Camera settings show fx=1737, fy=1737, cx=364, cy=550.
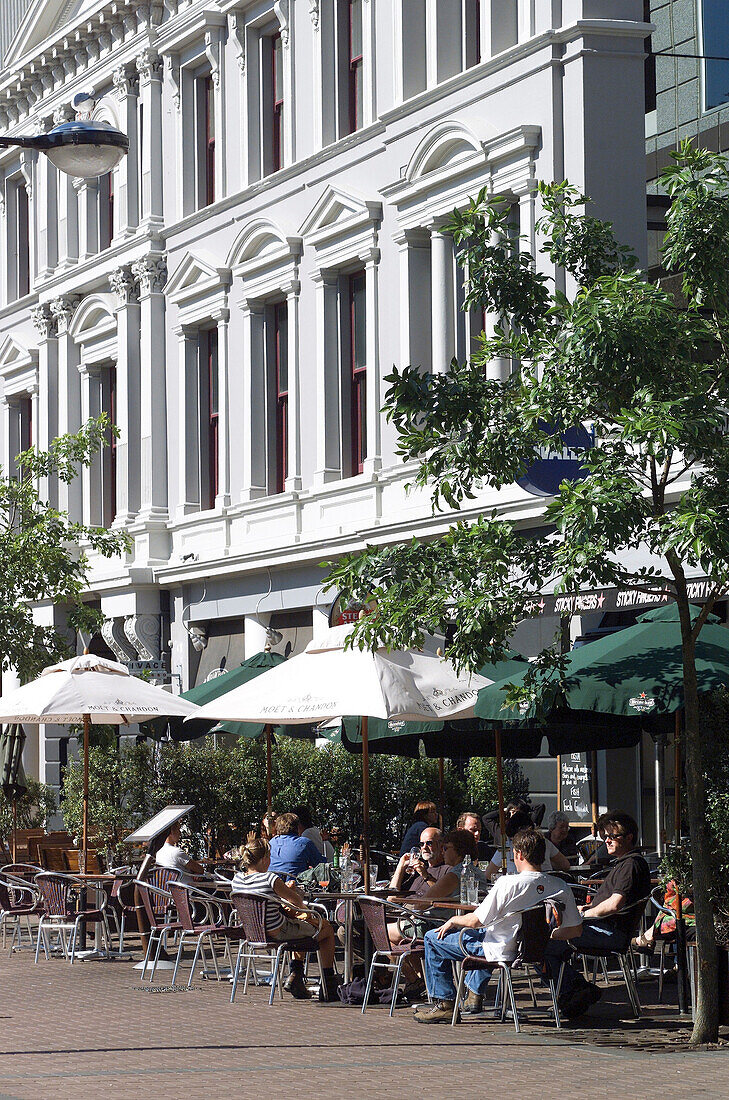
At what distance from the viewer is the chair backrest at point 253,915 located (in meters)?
13.8

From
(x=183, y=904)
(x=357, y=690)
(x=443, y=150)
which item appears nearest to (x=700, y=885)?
(x=357, y=690)

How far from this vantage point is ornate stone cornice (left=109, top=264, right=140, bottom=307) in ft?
106

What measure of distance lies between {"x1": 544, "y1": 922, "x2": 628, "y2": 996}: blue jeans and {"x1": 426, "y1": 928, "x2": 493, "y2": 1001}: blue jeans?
47 centimetres

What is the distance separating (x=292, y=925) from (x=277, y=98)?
18.6 meters

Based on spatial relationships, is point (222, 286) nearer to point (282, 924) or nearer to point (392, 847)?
point (392, 847)

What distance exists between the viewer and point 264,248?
2894 cm

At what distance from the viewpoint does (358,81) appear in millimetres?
27078

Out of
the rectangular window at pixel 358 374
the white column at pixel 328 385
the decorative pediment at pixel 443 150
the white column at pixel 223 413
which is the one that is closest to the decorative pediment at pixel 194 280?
the white column at pixel 223 413

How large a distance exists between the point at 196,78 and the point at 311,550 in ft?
32.3

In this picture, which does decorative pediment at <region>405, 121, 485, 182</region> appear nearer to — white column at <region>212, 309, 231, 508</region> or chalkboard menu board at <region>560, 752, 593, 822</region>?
white column at <region>212, 309, 231, 508</region>

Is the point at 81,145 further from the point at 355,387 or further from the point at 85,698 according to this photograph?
the point at 355,387

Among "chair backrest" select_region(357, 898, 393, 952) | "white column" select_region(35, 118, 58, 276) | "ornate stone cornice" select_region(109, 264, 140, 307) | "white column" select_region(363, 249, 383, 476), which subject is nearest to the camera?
"chair backrest" select_region(357, 898, 393, 952)

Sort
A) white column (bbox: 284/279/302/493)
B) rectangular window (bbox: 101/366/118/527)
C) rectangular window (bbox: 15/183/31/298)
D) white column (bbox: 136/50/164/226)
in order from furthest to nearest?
rectangular window (bbox: 15/183/31/298)
rectangular window (bbox: 101/366/118/527)
white column (bbox: 136/50/164/226)
white column (bbox: 284/279/302/493)

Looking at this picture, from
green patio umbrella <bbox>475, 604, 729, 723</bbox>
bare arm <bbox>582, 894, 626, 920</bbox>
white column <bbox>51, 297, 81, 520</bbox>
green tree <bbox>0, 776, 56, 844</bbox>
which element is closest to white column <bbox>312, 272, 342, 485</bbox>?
green tree <bbox>0, 776, 56, 844</bbox>
